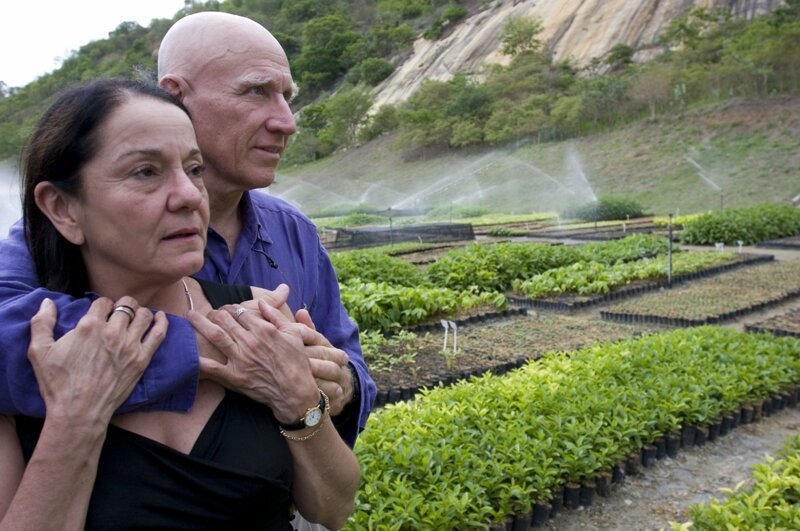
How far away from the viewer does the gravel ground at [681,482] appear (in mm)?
3865

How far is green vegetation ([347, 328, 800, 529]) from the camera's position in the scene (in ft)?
11.2

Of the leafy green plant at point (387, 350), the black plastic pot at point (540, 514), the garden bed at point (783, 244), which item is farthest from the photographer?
the garden bed at point (783, 244)

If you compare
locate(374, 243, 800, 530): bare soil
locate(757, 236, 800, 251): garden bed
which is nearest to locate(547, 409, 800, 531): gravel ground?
locate(374, 243, 800, 530): bare soil

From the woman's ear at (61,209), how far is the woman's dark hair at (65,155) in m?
0.02

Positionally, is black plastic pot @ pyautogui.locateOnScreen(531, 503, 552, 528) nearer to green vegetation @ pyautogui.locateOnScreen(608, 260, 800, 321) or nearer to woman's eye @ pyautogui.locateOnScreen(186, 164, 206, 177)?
woman's eye @ pyautogui.locateOnScreen(186, 164, 206, 177)

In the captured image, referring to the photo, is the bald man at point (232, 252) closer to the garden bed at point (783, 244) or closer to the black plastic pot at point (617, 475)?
the black plastic pot at point (617, 475)

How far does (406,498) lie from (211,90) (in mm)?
2358

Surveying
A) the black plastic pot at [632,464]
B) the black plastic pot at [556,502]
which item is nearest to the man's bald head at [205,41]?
the black plastic pot at [556,502]

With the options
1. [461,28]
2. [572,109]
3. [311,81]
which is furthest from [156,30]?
[572,109]

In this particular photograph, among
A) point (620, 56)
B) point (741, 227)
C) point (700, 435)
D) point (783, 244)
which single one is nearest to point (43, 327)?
point (700, 435)

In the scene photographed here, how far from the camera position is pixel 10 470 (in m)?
1.19

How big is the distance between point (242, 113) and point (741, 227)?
60.2 feet

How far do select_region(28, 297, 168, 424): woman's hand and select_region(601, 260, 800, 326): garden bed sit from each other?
27.6ft

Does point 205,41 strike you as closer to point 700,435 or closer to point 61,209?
point 61,209
